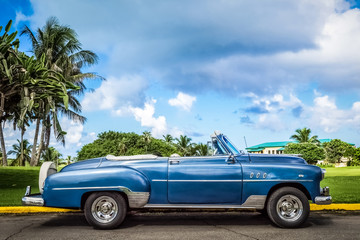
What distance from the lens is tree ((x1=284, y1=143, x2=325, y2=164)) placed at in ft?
242

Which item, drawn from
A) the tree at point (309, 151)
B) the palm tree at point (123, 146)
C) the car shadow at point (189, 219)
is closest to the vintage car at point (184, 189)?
the car shadow at point (189, 219)

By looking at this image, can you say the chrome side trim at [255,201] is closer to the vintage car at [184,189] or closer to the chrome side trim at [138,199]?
the vintage car at [184,189]

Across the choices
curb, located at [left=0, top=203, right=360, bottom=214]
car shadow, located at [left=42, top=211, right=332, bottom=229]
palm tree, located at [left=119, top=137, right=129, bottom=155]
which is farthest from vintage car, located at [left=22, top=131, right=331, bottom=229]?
palm tree, located at [left=119, top=137, right=129, bottom=155]

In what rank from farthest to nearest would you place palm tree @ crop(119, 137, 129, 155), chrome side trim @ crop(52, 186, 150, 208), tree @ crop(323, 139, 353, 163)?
1. tree @ crop(323, 139, 353, 163)
2. palm tree @ crop(119, 137, 129, 155)
3. chrome side trim @ crop(52, 186, 150, 208)

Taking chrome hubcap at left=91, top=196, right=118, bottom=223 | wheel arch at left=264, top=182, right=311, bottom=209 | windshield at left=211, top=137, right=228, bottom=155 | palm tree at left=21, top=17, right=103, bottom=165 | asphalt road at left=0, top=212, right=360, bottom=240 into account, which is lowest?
asphalt road at left=0, top=212, right=360, bottom=240

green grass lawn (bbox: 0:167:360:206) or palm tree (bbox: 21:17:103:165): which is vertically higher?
palm tree (bbox: 21:17:103:165)

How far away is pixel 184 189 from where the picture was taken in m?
5.99

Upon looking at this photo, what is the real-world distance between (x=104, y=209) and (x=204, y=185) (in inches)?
64.8

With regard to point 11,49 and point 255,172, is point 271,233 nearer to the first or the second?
point 255,172

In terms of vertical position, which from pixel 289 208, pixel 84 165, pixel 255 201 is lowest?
pixel 289 208

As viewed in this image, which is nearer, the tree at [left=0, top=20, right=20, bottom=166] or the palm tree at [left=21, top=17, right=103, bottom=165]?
the tree at [left=0, top=20, right=20, bottom=166]

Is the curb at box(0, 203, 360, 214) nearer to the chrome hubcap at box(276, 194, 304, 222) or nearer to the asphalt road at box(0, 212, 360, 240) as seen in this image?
the asphalt road at box(0, 212, 360, 240)

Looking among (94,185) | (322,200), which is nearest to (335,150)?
(322,200)

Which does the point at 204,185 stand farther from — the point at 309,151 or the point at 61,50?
the point at 309,151
